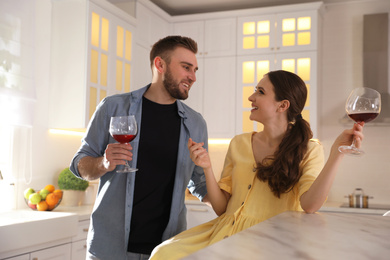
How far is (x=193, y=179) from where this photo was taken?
7.61 ft

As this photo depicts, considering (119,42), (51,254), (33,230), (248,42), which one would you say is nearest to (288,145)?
Answer: (33,230)

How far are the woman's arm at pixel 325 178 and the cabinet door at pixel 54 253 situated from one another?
1.80 metres

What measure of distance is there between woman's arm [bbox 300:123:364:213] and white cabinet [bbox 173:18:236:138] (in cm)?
316

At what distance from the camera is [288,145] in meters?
1.94

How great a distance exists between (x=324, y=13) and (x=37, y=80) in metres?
2.98

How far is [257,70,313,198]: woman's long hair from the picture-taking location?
73.0 inches

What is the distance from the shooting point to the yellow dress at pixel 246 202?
5.87 feet

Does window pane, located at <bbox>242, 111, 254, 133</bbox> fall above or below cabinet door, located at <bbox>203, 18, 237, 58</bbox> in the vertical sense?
below

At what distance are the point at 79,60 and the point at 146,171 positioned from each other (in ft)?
6.49

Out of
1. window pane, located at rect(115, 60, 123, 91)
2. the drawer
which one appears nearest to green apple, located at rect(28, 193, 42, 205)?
the drawer

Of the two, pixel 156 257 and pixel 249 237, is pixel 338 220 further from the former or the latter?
pixel 156 257

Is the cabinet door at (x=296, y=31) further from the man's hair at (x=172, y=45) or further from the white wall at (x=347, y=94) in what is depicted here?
the man's hair at (x=172, y=45)


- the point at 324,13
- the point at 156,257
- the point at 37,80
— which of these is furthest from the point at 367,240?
the point at 324,13

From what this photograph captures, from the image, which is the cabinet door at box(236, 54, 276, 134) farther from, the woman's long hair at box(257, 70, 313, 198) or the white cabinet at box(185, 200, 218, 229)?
the woman's long hair at box(257, 70, 313, 198)
